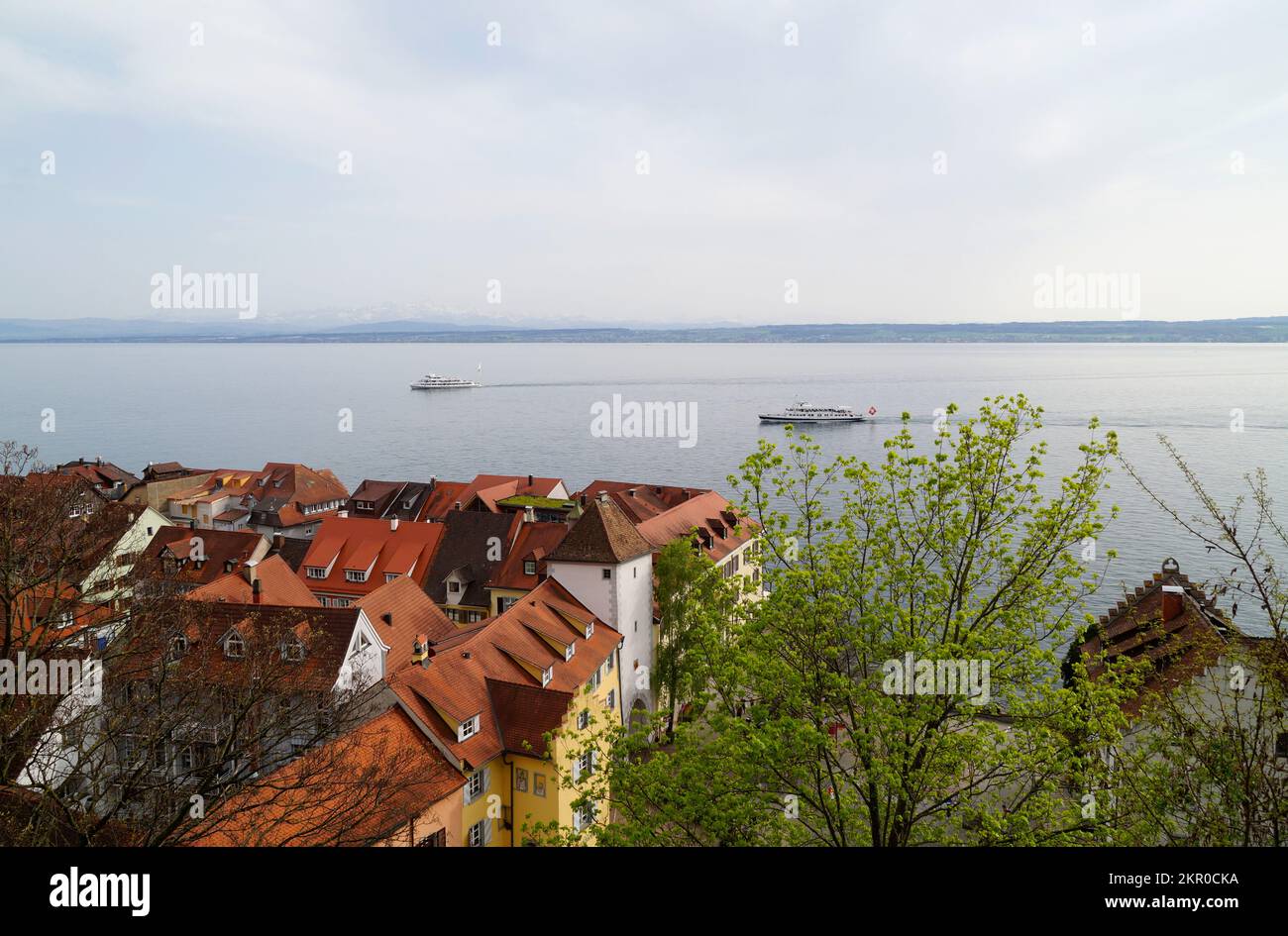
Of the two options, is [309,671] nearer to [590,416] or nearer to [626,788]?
[626,788]

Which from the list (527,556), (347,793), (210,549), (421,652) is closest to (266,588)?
(421,652)

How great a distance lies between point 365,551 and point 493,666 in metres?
21.9

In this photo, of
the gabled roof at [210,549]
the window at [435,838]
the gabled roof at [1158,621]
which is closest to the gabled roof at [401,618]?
the window at [435,838]

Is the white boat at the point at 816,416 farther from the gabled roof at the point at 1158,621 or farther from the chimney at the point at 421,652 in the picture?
the chimney at the point at 421,652

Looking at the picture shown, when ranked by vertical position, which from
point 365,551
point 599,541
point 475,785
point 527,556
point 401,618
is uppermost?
point 599,541

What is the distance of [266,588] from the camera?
109ft

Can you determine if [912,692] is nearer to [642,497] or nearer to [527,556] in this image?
[527,556]

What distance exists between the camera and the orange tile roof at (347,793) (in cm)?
1338

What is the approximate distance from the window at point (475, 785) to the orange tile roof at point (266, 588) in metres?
10.2

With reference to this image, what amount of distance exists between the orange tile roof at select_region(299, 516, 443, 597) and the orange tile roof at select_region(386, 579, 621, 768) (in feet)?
43.9

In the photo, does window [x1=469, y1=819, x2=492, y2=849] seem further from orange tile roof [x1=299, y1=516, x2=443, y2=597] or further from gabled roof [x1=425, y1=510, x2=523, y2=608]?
orange tile roof [x1=299, y1=516, x2=443, y2=597]

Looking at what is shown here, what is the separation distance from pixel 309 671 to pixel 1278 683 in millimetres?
22003
